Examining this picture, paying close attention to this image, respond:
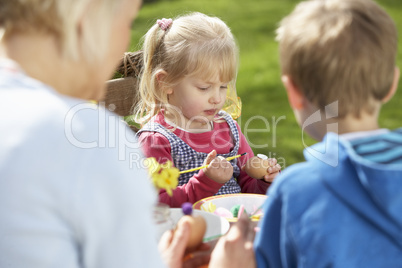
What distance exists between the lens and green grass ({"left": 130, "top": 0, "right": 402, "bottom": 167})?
4.45 metres

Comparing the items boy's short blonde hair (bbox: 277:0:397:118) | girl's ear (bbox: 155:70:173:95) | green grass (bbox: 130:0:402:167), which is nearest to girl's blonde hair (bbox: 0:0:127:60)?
boy's short blonde hair (bbox: 277:0:397:118)

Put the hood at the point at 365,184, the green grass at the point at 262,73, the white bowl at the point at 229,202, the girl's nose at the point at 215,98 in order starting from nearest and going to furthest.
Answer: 1. the hood at the point at 365,184
2. the white bowl at the point at 229,202
3. the girl's nose at the point at 215,98
4. the green grass at the point at 262,73

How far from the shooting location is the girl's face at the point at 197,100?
2.39m

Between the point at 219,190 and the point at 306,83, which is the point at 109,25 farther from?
the point at 219,190

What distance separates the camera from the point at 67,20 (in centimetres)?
106

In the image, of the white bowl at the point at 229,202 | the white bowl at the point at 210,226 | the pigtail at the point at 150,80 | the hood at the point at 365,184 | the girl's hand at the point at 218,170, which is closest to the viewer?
the hood at the point at 365,184

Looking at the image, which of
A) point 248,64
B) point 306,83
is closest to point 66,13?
point 306,83

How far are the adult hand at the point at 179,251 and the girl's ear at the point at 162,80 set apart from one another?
1167mm

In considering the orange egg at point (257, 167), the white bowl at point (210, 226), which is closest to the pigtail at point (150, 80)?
the orange egg at point (257, 167)

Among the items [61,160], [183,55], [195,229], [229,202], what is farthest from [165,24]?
[61,160]

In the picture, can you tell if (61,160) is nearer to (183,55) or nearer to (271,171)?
(271,171)

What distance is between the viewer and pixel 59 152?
0.98 m

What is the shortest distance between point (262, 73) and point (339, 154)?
4.67m

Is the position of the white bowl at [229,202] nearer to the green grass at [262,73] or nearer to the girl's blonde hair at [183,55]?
the girl's blonde hair at [183,55]
